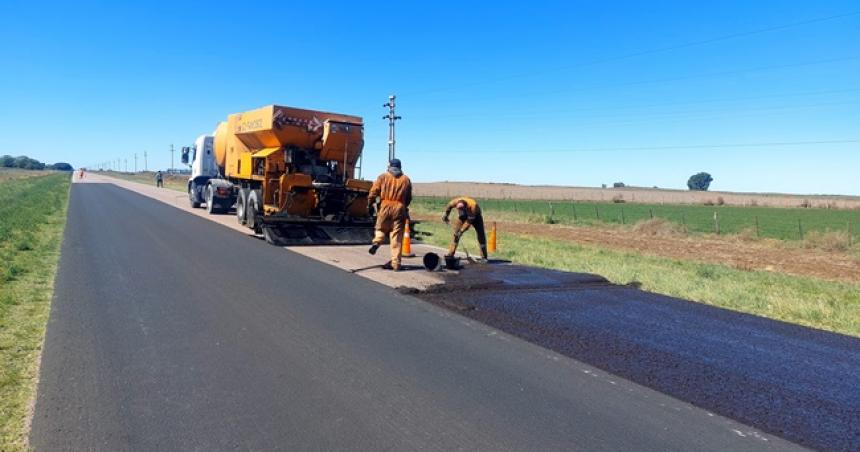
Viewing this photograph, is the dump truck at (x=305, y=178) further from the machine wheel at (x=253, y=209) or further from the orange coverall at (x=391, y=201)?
the orange coverall at (x=391, y=201)

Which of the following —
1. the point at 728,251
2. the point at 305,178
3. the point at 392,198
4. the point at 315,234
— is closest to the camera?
the point at 392,198

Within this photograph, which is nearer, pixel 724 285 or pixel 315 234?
pixel 724 285

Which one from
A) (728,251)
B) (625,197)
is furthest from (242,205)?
(625,197)

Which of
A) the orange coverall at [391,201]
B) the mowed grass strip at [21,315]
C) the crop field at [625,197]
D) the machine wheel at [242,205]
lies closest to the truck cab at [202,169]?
the machine wheel at [242,205]

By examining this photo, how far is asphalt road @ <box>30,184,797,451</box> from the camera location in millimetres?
3691

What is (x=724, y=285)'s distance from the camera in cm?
1038

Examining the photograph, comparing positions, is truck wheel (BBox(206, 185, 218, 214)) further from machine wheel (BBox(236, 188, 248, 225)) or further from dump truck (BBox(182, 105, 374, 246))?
dump truck (BBox(182, 105, 374, 246))

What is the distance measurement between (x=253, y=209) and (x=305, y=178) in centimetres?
230

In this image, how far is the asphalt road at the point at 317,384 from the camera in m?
3.69

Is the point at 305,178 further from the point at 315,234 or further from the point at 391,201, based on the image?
the point at 391,201

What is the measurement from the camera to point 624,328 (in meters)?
6.61

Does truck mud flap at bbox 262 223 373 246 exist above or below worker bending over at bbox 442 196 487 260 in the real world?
below

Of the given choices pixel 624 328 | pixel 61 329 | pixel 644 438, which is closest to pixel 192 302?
pixel 61 329

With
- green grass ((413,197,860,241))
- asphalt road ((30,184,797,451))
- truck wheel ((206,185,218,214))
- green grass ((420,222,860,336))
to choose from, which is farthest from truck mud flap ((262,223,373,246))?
green grass ((413,197,860,241))
